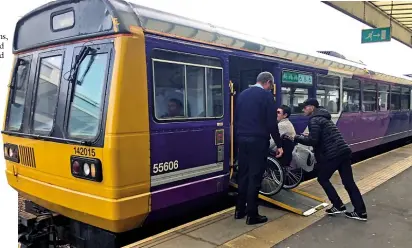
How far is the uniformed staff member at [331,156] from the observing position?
506cm

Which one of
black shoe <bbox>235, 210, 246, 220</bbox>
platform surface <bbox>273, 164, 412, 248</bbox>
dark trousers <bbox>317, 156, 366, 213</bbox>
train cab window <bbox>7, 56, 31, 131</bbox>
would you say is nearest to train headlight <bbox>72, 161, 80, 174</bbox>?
train cab window <bbox>7, 56, 31, 131</bbox>

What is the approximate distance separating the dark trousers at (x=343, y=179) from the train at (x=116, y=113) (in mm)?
1308

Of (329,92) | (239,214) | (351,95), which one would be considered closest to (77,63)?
(239,214)

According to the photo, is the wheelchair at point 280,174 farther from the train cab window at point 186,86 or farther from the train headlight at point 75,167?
the train headlight at point 75,167

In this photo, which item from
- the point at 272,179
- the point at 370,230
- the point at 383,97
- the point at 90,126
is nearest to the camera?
the point at 90,126

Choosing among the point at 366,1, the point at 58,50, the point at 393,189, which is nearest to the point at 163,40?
the point at 58,50

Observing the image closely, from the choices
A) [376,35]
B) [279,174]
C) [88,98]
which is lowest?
[279,174]

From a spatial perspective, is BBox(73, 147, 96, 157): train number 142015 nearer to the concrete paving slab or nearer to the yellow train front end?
the yellow train front end

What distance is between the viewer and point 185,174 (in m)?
4.50

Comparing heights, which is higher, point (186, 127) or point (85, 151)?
point (186, 127)

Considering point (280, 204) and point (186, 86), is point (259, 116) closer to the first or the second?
point (186, 86)

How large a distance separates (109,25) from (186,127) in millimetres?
1475

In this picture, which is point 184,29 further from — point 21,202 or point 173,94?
point 21,202

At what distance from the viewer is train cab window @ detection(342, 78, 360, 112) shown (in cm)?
895
